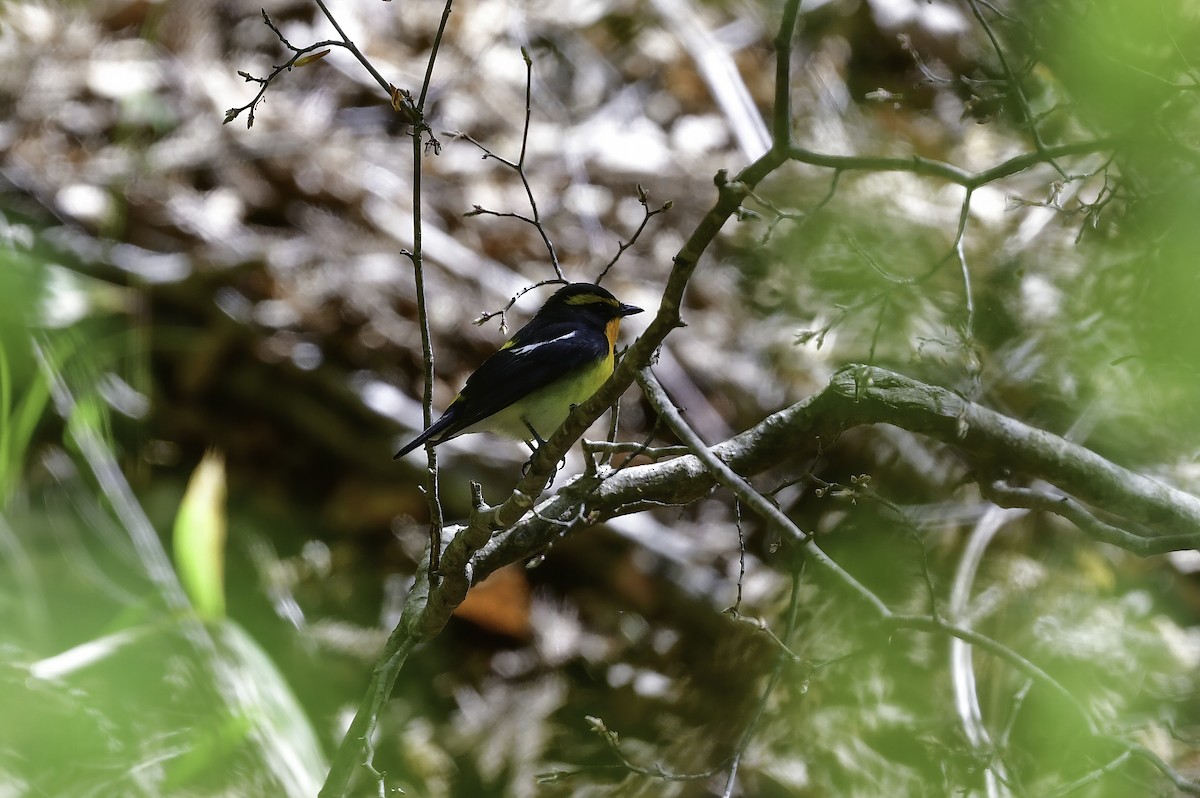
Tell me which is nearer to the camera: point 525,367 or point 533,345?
point 525,367

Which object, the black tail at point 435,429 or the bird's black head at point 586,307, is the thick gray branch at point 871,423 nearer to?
the black tail at point 435,429

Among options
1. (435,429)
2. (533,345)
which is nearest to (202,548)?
(435,429)

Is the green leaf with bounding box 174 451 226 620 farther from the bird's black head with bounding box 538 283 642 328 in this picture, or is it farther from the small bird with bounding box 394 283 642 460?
the bird's black head with bounding box 538 283 642 328

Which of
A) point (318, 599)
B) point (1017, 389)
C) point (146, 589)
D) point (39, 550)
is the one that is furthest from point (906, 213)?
point (39, 550)

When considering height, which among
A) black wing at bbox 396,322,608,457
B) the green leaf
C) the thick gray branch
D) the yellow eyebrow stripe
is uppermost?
the yellow eyebrow stripe

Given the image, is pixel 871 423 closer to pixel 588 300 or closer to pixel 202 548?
pixel 588 300

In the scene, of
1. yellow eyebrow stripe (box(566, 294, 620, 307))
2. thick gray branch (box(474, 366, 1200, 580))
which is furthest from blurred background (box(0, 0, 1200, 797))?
yellow eyebrow stripe (box(566, 294, 620, 307))
